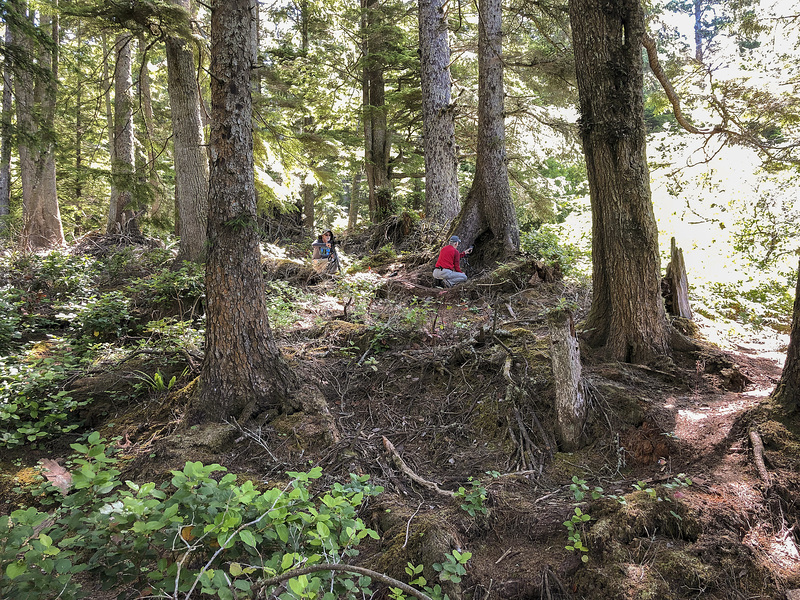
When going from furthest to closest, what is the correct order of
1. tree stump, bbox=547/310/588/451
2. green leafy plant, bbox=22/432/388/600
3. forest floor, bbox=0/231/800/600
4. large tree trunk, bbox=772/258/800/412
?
1. tree stump, bbox=547/310/588/451
2. large tree trunk, bbox=772/258/800/412
3. forest floor, bbox=0/231/800/600
4. green leafy plant, bbox=22/432/388/600

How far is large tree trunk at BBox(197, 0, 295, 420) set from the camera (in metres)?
4.32

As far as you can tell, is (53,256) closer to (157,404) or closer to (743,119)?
(157,404)

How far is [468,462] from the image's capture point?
13.3ft

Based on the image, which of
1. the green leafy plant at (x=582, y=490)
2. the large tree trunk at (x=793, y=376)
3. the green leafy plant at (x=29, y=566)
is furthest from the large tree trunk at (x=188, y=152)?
the large tree trunk at (x=793, y=376)

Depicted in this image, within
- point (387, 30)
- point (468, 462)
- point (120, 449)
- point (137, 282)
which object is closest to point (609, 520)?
point (468, 462)

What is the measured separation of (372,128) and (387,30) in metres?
3.02

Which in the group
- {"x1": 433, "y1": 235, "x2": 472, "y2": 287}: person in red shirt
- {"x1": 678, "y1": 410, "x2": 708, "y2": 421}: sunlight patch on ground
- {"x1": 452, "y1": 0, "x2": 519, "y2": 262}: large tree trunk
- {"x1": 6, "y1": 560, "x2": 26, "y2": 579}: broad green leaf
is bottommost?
{"x1": 678, "y1": 410, "x2": 708, "y2": 421}: sunlight patch on ground

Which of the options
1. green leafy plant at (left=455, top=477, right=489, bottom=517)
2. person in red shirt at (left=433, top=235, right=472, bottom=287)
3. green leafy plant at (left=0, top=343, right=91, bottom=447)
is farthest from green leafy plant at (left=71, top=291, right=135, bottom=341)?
green leafy plant at (left=455, top=477, right=489, bottom=517)

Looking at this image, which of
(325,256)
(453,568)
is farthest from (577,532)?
(325,256)

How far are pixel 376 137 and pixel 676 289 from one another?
37.7ft

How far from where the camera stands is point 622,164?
4836mm

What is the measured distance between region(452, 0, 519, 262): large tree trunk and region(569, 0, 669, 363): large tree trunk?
443cm

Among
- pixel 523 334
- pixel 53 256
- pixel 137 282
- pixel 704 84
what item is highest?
pixel 704 84

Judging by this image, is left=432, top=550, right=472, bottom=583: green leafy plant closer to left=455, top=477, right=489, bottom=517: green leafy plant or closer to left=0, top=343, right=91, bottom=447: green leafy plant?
left=455, top=477, right=489, bottom=517: green leafy plant
